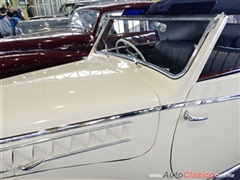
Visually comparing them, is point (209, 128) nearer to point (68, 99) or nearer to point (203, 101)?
point (203, 101)

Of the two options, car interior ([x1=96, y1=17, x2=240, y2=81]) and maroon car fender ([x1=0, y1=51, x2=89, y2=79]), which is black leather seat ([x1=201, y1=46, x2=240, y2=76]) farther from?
maroon car fender ([x1=0, y1=51, x2=89, y2=79])

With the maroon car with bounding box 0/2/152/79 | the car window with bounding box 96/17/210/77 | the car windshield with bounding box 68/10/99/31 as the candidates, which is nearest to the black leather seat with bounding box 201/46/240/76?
the car window with bounding box 96/17/210/77

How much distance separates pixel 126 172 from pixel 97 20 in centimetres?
306

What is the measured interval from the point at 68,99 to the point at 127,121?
0.33 meters

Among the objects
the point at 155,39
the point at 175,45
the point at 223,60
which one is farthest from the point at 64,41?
the point at 223,60

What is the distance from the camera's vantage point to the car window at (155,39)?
5.66ft

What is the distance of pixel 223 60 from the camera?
5.89 ft

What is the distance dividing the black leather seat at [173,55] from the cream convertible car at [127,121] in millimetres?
16

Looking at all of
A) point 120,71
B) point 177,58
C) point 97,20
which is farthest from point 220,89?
point 97,20

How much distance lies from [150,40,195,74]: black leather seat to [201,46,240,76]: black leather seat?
200 mm

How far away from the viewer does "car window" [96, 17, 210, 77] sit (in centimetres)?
173

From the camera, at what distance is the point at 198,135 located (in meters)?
1.43

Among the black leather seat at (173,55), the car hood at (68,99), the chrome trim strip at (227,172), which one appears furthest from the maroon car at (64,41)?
the chrome trim strip at (227,172)

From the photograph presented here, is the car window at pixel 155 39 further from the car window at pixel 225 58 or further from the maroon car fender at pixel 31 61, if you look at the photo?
the maroon car fender at pixel 31 61
